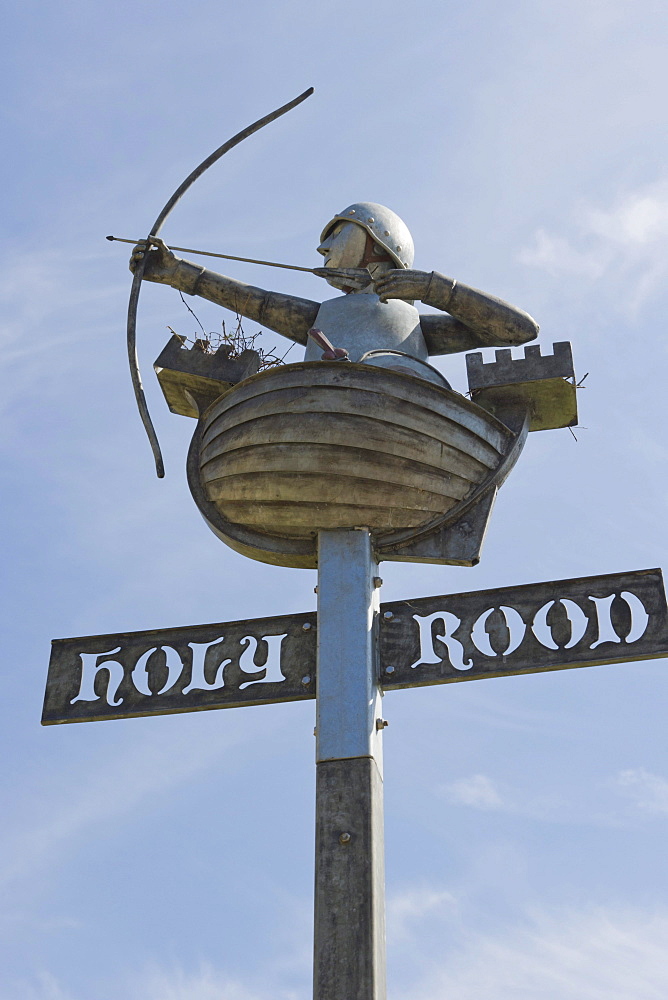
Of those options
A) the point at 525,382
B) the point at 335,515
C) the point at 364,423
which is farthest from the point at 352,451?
the point at 525,382

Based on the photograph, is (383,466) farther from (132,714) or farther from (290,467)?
(132,714)

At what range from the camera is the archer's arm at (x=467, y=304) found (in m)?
9.35

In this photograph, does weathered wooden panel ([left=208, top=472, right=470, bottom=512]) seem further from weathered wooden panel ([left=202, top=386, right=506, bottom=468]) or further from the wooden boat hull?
weathered wooden panel ([left=202, top=386, right=506, bottom=468])

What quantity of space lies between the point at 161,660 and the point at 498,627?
223 cm

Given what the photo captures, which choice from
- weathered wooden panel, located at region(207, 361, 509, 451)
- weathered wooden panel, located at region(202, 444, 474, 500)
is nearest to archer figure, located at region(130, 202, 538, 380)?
weathered wooden panel, located at region(207, 361, 509, 451)

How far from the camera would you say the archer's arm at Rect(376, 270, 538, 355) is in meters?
9.35

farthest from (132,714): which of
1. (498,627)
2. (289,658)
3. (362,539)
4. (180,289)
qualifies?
(180,289)

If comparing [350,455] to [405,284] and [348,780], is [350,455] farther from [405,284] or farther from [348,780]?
[348,780]

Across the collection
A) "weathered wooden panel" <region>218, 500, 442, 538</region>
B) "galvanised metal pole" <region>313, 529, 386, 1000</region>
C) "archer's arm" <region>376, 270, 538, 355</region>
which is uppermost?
"archer's arm" <region>376, 270, 538, 355</region>

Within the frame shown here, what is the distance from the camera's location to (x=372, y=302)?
9836 millimetres

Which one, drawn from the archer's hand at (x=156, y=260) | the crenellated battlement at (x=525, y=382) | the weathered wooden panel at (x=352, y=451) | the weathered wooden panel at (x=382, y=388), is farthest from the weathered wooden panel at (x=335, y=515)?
the archer's hand at (x=156, y=260)

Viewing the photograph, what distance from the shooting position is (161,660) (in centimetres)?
919

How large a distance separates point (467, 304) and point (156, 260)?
91.1 inches

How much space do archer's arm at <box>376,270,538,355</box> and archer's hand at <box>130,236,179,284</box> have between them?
1614 millimetres
